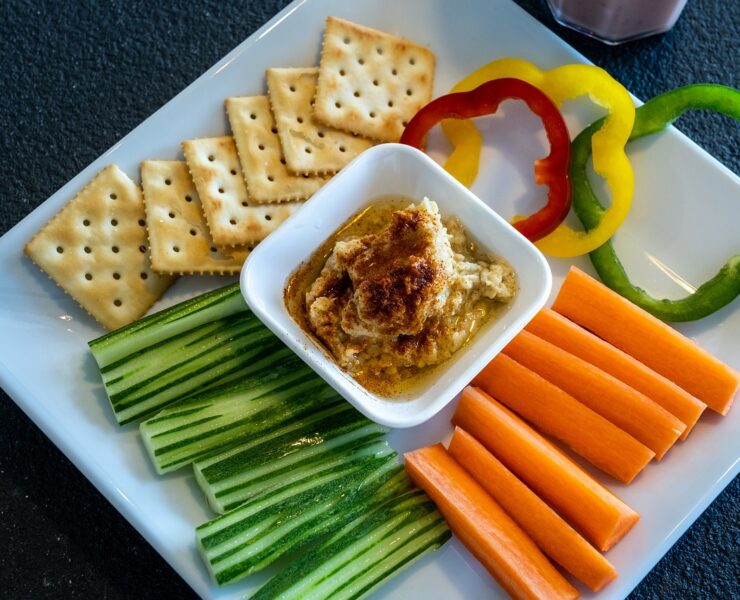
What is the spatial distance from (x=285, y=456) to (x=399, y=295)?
0.73m

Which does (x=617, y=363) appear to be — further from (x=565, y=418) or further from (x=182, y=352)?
(x=182, y=352)

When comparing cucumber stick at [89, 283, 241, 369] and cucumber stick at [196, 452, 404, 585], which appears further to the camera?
cucumber stick at [89, 283, 241, 369]

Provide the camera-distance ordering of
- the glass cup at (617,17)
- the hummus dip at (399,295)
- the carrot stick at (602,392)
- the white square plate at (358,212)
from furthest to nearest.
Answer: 1. the glass cup at (617,17)
2. the carrot stick at (602,392)
3. the white square plate at (358,212)
4. the hummus dip at (399,295)

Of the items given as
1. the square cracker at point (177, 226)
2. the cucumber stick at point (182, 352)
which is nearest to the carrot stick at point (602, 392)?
the cucumber stick at point (182, 352)

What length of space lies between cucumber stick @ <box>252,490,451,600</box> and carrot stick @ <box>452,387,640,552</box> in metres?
0.30

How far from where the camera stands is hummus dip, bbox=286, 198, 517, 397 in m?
2.62

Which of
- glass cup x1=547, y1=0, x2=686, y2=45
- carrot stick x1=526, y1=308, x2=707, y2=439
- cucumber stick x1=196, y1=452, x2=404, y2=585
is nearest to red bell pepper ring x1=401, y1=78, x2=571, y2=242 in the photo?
carrot stick x1=526, y1=308, x2=707, y2=439

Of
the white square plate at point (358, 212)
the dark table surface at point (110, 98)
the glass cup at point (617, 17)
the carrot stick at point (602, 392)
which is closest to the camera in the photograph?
the white square plate at point (358, 212)

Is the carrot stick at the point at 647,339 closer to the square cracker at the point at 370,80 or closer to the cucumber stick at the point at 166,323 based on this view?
the square cracker at the point at 370,80

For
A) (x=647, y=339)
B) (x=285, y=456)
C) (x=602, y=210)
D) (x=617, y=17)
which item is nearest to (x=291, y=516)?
(x=285, y=456)

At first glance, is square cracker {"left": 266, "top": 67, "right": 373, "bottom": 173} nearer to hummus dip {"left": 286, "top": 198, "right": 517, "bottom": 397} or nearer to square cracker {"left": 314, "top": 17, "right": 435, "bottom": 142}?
square cracker {"left": 314, "top": 17, "right": 435, "bottom": 142}

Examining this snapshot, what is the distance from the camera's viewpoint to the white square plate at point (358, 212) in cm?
273

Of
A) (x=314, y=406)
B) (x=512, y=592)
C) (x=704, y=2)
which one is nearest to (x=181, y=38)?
(x=314, y=406)

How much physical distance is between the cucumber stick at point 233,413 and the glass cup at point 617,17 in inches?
69.9
